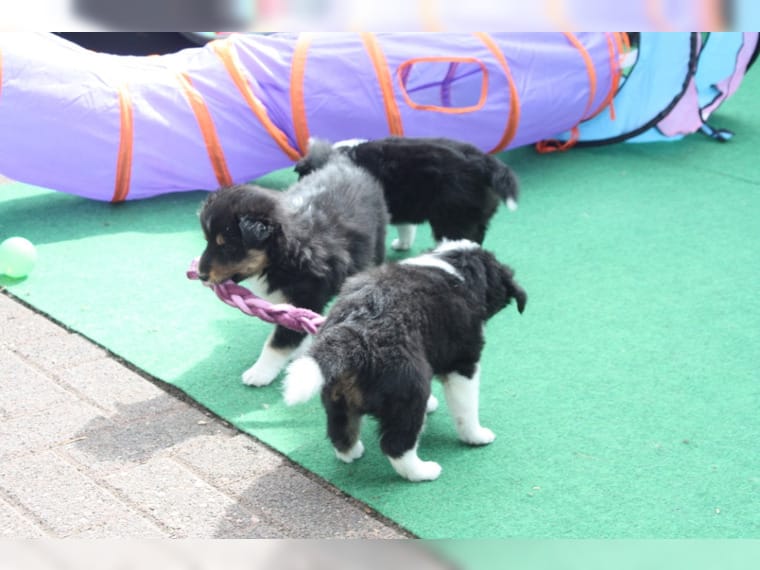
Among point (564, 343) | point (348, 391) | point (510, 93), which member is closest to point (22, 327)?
point (348, 391)

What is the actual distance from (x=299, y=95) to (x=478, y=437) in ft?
10.3

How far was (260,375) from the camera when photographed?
4.05 meters

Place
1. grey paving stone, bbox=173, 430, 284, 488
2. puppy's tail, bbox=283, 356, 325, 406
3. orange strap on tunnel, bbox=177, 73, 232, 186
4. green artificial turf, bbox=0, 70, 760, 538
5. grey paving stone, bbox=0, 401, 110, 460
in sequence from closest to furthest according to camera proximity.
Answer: puppy's tail, bbox=283, 356, 325, 406 < green artificial turf, bbox=0, 70, 760, 538 < grey paving stone, bbox=173, 430, 284, 488 < grey paving stone, bbox=0, 401, 110, 460 < orange strap on tunnel, bbox=177, 73, 232, 186

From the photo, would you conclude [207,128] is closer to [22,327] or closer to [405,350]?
[22,327]

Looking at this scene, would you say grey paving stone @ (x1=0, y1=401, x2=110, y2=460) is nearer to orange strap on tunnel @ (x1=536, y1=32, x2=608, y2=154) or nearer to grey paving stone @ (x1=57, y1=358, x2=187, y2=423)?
grey paving stone @ (x1=57, y1=358, x2=187, y2=423)

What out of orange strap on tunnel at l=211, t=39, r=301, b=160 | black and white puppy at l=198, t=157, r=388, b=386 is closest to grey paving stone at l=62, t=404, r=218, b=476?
black and white puppy at l=198, t=157, r=388, b=386

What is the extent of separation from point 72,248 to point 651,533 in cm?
382

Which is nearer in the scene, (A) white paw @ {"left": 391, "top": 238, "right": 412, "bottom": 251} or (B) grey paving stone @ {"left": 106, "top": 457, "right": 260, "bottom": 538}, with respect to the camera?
(B) grey paving stone @ {"left": 106, "top": 457, "right": 260, "bottom": 538}

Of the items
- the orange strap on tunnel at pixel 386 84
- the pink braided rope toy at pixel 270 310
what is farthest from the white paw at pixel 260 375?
the orange strap on tunnel at pixel 386 84

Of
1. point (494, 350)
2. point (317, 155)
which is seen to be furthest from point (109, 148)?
point (494, 350)

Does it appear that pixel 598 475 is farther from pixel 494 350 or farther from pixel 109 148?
pixel 109 148

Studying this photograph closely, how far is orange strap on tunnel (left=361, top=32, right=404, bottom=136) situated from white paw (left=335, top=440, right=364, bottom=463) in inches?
119

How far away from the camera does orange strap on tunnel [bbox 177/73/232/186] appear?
19.4 ft

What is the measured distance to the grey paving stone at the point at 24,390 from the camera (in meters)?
3.79
